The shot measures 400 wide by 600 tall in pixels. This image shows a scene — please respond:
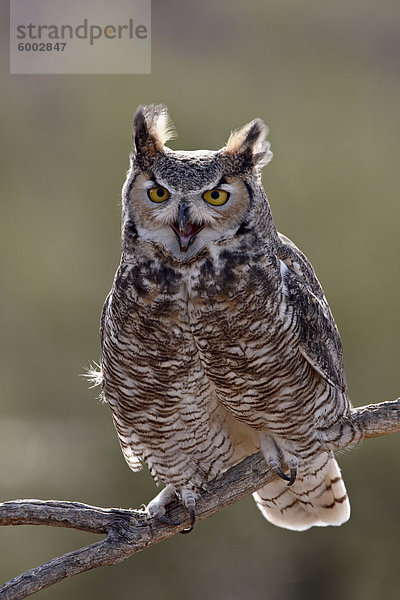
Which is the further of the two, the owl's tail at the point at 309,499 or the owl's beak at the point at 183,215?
the owl's tail at the point at 309,499

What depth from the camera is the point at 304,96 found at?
1111cm

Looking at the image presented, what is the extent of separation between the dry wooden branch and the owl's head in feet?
2.76

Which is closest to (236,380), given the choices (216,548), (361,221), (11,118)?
(216,548)

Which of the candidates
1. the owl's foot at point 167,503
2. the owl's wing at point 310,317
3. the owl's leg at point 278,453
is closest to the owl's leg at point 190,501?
the owl's foot at point 167,503

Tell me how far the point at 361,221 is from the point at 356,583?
141 inches

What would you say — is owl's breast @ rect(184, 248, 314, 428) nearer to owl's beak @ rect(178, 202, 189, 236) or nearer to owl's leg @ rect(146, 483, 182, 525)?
owl's beak @ rect(178, 202, 189, 236)

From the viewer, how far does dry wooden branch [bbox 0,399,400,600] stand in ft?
8.56

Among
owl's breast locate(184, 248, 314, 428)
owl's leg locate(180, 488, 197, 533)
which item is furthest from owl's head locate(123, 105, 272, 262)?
owl's leg locate(180, 488, 197, 533)

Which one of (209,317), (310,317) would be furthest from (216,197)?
(310,317)

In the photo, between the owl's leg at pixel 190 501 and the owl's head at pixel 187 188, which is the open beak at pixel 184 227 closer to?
the owl's head at pixel 187 188

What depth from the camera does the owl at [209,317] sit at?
2.60m

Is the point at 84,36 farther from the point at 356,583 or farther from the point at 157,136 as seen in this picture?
the point at 157,136

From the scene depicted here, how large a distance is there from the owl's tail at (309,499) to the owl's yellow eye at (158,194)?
128 centimetres

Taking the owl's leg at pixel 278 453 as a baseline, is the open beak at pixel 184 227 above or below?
above
